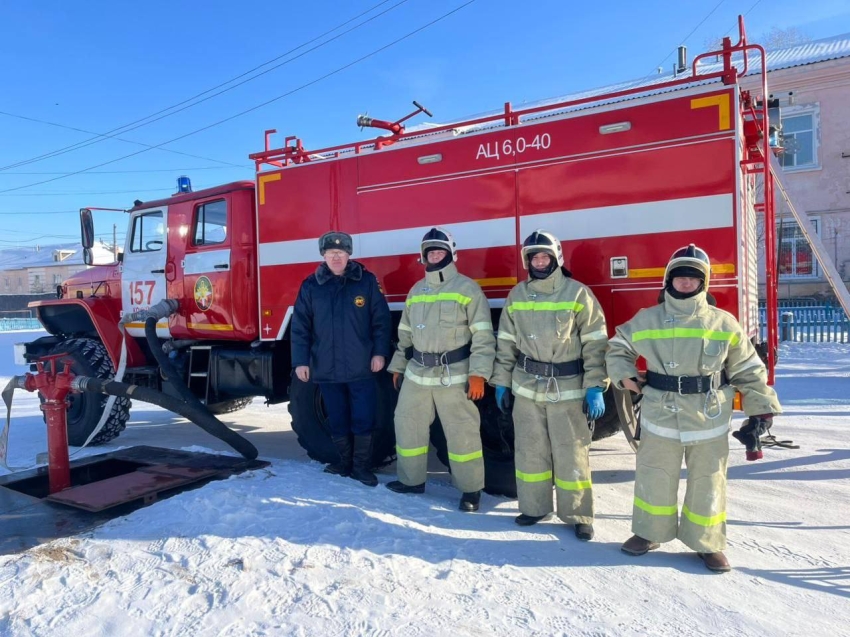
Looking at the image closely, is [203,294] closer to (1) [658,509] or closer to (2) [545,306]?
(2) [545,306]

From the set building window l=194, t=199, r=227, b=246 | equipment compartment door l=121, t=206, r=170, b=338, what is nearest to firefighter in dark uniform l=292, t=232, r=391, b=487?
building window l=194, t=199, r=227, b=246

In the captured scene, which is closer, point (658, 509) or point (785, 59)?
point (658, 509)

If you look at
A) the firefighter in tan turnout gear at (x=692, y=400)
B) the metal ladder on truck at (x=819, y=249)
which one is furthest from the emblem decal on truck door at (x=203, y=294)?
the metal ladder on truck at (x=819, y=249)

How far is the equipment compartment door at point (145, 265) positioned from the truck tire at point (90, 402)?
423 mm

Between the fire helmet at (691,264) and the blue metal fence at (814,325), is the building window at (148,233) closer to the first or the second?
the fire helmet at (691,264)

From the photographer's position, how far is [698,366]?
3.19 metres

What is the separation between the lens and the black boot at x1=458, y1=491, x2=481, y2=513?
4031 mm

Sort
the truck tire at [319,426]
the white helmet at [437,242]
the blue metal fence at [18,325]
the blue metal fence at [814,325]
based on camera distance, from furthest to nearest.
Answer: the blue metal fence at [18,325], the blue metal fence at [814,325], the truck tire at [319,426], the white helmet at [437,242]

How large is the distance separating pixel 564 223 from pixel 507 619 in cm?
250

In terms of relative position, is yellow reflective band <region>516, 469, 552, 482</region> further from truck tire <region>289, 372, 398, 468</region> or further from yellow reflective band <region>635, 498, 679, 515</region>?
truck tire <region>289, 372, 398, 468</region>

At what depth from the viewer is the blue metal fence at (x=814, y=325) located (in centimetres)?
1277

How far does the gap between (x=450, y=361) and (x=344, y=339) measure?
855 mm

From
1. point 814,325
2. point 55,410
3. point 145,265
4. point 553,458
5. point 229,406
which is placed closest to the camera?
point 553,458

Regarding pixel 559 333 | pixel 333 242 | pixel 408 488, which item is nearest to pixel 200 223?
pixel 333 242
